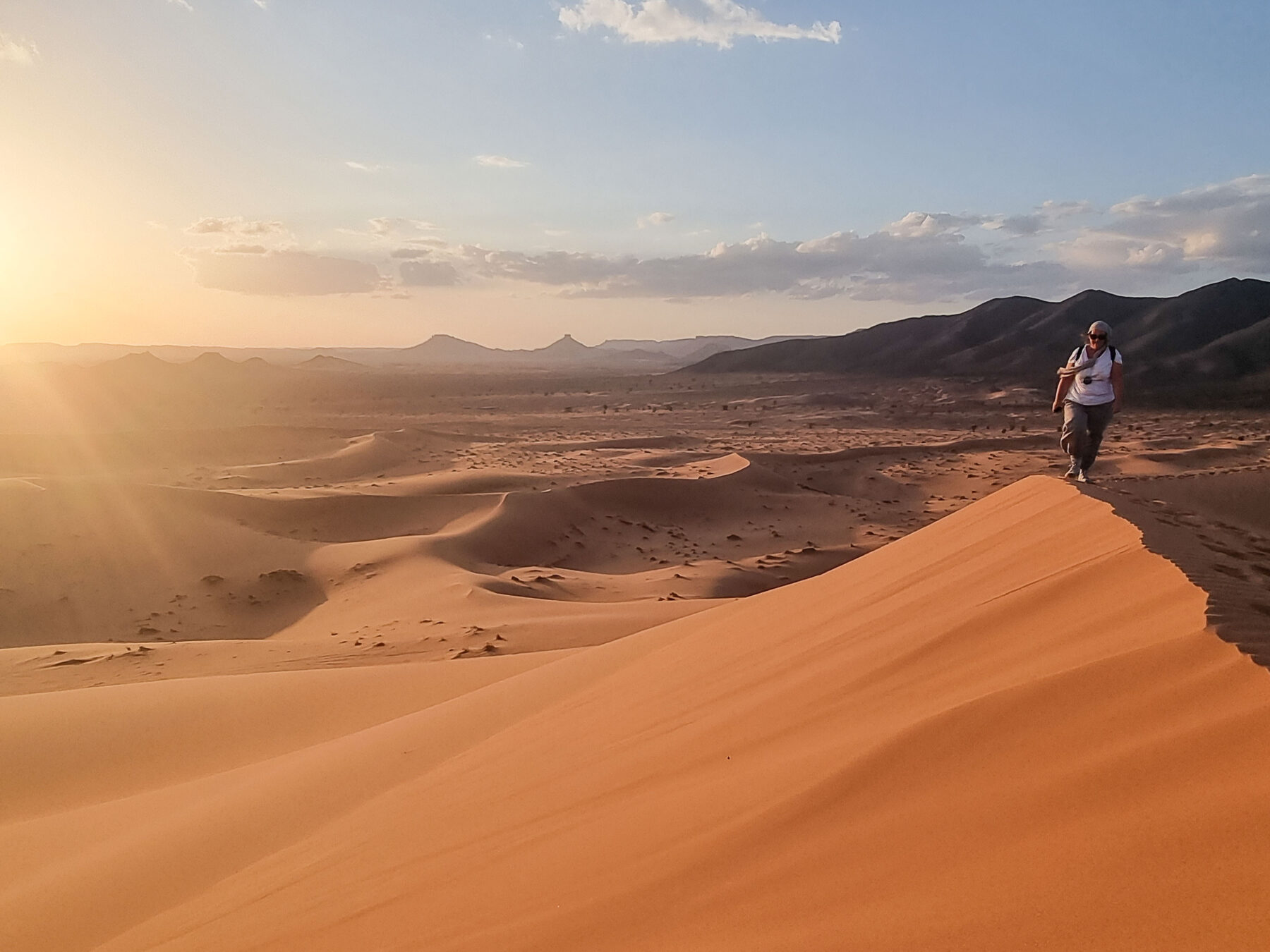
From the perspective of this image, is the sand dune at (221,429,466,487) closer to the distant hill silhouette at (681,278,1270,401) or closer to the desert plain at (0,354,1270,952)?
the desert plain at (0,354,1270,952)

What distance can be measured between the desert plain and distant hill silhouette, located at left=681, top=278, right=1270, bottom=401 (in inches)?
1453

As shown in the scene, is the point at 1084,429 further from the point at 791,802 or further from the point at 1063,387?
the point at 791,802

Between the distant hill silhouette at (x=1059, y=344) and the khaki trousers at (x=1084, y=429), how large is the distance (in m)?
34.7

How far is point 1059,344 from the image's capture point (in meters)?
56.7

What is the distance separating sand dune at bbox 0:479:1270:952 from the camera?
1537 millimetres

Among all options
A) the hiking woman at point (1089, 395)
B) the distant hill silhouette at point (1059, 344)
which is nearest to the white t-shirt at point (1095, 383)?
the hiking woman at point (1089, 395)

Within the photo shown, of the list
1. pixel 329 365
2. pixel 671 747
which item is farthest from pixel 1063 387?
pixel 329 365

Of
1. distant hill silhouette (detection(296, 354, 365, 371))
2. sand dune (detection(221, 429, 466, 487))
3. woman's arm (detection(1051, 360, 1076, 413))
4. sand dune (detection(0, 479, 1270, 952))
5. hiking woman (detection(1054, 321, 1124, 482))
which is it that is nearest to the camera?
sand dune (detection(0, 479, 1270, 952))

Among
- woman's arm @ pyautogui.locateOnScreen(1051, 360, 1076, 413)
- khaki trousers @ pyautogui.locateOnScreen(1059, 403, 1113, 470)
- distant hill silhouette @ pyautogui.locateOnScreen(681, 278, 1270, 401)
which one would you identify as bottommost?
khaki trousers @ pyautogui.locateOnScreen(1059, 403, 1113, 470)

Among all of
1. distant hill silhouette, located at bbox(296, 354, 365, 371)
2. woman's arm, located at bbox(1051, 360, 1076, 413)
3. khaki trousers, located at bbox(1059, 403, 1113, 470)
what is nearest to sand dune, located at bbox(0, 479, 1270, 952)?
khaki trousers, located at bbox(1059, 403, 1113, 470)

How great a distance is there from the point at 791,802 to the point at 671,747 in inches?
30.6

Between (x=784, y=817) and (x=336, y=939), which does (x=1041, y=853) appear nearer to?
(x=784, y=817)

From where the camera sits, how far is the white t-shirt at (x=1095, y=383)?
5254 millimetres

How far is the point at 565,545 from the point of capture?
1252 cm
